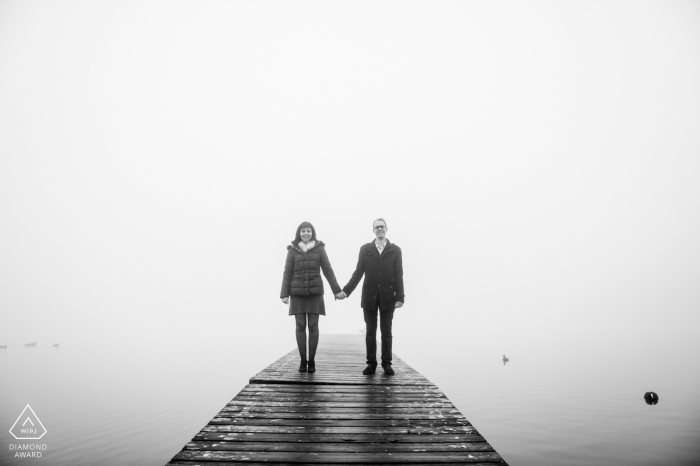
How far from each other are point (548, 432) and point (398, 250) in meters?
9.09

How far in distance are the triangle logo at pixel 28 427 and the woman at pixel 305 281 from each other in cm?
1196

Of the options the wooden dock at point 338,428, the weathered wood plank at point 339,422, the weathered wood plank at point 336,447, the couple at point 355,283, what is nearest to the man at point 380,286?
the couple at point 355,283

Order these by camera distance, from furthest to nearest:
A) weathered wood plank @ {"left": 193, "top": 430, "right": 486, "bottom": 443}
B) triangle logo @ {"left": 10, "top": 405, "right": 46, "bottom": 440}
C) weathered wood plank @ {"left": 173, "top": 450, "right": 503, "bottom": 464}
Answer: triangle logo @ {"left": 10, "top": 405, "right": 46, "bottom": 440} < weathered wood plank @ {"left": 193, "top": 430, "right": 486, "bottom": 443} < weathered wood plank @ {"left": 173, "top": 450, "right": 503, "bottom": 464}

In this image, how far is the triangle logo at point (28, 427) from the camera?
41.1 ft

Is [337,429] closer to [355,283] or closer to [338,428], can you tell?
[338,428]

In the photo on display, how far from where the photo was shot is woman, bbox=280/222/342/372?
264 inches

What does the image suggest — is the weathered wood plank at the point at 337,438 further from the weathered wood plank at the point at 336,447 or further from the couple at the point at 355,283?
the couple at the point at 355,283

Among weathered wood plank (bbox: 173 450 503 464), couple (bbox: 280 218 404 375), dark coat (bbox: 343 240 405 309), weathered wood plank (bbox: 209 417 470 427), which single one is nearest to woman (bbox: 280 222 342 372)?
couple (bbox: 280 218 404 375)

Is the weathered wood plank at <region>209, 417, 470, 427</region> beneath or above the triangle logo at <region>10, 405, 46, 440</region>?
above

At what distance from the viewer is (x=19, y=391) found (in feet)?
70.2

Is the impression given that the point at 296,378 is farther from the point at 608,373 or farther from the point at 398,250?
the point at 608,373

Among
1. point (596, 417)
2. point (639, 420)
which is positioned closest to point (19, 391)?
point (596, 417)

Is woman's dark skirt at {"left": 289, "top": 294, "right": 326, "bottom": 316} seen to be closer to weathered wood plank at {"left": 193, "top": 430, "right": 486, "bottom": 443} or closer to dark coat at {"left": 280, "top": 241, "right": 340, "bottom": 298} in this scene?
dark coat at {"left": 280, "top": 241, "right": 340, "bottom": 298}

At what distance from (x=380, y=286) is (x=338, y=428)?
316cm
